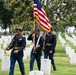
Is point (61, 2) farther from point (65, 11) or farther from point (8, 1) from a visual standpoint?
point (8, 1)

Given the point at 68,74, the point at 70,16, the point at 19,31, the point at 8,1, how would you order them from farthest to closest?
the point at 8,1 → the point at 70,16 → the point at 68,74 → the point at 19,31

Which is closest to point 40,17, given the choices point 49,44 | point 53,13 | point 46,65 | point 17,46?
point 17,46

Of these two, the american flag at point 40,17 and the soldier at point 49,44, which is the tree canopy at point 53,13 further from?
the american flag at point 40,17

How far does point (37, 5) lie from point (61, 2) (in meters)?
17.2

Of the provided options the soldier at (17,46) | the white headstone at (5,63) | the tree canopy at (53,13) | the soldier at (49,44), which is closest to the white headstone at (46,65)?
the soldier at (17,46)

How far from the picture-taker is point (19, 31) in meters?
14.3

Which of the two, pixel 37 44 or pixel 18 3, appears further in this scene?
pixel 18 3

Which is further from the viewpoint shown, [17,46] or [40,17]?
[40,17]

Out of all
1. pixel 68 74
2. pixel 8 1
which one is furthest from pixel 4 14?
pixel 68 74

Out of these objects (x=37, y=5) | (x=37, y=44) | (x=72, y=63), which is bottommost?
(x=72, y=63)

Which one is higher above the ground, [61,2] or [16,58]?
[61,2]

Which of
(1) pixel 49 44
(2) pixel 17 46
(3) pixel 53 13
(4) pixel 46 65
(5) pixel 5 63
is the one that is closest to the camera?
(2) pixel 17 46

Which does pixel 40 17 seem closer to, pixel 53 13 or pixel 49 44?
pixel 49 44

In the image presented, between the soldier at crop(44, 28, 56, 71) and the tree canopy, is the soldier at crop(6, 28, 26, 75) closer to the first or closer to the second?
the soldier at crop(44, 28, 56, 71)
